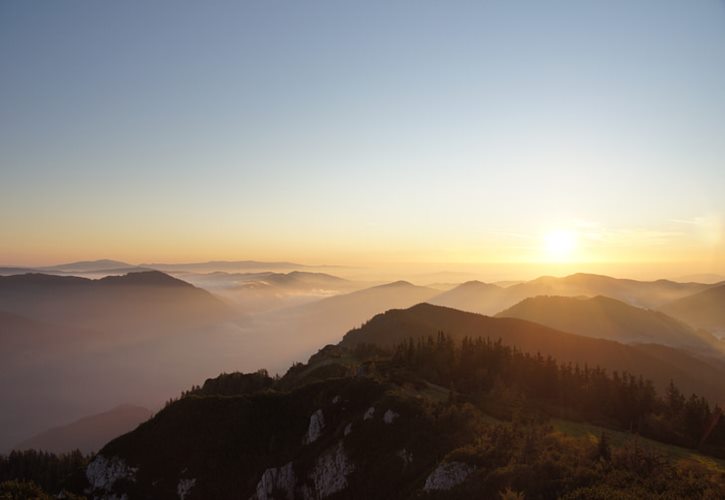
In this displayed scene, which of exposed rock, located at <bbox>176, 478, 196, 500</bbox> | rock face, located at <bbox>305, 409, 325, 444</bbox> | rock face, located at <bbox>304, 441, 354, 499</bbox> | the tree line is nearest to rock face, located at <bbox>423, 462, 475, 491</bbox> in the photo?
rock face, located at <bbox>304, 441, 354, 499</bbox>

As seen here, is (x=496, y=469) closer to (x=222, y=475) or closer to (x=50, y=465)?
(x=222, y=475)

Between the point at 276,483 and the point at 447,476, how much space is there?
96.6ft

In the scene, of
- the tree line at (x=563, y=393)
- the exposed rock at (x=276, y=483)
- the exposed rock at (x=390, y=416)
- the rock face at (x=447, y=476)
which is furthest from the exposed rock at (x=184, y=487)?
the tree line at (x=563, y=393)

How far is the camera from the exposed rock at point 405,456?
51.1 metres

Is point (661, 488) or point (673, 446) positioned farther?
point (673, 446)

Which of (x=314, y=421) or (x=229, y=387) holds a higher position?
(x=314, y=421)

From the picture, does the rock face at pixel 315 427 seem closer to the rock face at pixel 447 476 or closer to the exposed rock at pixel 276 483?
the exposed rock at pixel 276 483

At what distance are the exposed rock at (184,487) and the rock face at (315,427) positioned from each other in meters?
18.8

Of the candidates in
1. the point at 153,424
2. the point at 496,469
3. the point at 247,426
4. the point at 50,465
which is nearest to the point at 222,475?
the point at 247,426

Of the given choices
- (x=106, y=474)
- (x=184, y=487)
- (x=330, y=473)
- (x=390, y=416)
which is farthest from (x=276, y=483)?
(x=106, y=474)

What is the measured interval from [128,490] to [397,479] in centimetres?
4831

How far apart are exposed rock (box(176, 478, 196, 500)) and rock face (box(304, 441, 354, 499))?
2084cm

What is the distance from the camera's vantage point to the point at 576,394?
92062 millimetres

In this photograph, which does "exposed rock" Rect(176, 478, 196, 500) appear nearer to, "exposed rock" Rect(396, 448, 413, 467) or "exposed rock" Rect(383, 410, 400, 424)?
"exposed rock" Rect(383, 410, 400, 424)
